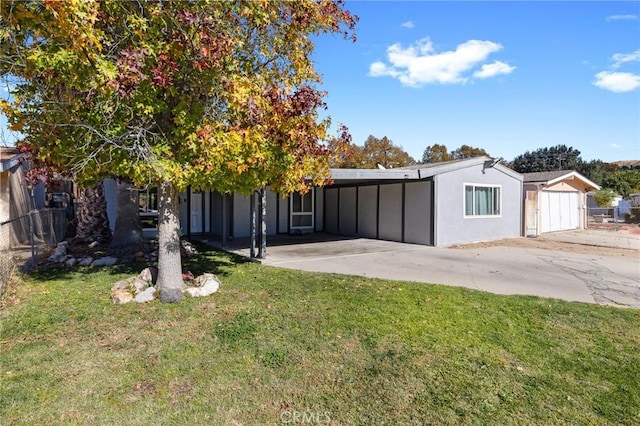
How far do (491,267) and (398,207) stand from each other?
5.56 m

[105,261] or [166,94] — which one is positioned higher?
[166,94]

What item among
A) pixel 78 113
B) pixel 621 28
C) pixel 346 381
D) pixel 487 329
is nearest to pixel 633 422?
pixel 487 329

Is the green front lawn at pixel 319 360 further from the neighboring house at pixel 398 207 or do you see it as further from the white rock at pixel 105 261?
the neighboring house at pixel 398 207

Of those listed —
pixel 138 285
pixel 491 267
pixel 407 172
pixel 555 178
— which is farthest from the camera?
pixel 555 178

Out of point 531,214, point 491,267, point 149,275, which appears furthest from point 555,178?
point 149,275

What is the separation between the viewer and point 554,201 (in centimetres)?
1905

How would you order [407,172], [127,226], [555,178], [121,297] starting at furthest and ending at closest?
1. [555,178]
2. [407,172]
3. [127,226]
4. [121,297]

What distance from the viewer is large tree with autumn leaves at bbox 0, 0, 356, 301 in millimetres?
4328

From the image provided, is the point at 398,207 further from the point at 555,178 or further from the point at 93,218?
the point at 93,218

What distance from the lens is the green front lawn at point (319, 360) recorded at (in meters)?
3.14

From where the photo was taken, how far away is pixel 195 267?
865 centimetres

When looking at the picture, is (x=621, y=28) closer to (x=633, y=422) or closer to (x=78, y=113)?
(x=633, y=422)

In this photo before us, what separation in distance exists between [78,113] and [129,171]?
949mm

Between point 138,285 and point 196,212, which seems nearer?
point 138,285
